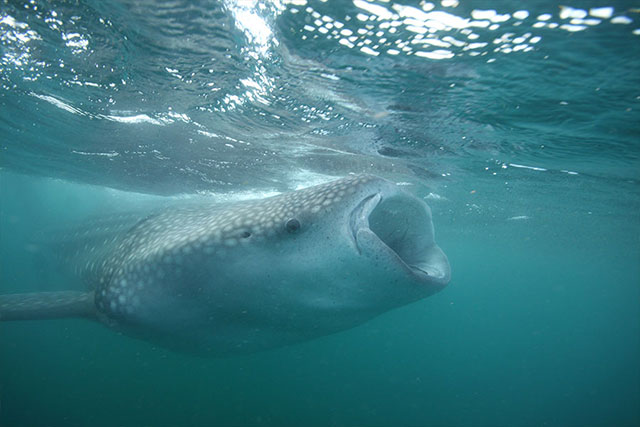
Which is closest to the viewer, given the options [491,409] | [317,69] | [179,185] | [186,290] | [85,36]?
[186,290]

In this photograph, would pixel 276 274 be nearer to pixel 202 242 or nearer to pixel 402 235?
pixel 202 242

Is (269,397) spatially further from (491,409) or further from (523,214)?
(523,214)

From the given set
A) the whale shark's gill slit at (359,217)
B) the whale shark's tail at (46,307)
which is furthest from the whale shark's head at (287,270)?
the whale shark's tail at (46,307)

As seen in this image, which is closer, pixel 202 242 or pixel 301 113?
pixel 202 242

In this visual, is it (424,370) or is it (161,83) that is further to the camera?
(424,370)

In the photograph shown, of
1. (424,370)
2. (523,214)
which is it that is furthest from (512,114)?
(424,370)

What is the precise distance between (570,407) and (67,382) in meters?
39.3

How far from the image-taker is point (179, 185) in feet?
55.6

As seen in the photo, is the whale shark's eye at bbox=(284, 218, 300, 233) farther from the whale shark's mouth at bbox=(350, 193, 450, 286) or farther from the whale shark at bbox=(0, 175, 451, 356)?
the whale shark's mouth at bbox=(350, 193, 450, 286)

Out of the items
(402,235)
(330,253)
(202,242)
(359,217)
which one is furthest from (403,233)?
(202,242)

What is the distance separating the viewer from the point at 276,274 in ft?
10.7

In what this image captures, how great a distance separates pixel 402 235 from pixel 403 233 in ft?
0.13

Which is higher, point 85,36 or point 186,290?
point 85,36

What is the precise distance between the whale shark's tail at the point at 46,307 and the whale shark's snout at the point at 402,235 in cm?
443
